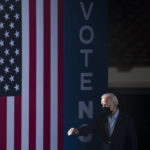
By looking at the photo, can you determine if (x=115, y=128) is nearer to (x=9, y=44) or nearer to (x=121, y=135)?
(x=121, y=135)

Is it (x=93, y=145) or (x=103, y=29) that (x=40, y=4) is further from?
(x=93, y=145)

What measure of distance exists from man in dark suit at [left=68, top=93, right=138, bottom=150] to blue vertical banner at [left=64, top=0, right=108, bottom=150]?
54 cm

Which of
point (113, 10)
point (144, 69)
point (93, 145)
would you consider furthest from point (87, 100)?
point (113, 10)

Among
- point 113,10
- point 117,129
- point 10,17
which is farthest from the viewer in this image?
point 113,10

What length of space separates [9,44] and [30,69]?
439 millimetres

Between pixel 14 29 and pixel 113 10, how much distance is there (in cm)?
146

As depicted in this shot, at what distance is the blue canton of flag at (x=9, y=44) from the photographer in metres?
4.28

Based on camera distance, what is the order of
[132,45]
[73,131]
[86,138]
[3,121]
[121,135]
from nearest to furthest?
[121,135] → [73,131] → [3,121] → [86,138] → [132,45]

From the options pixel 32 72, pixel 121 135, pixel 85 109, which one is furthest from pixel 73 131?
pixel 32 72

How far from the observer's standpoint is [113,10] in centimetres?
466

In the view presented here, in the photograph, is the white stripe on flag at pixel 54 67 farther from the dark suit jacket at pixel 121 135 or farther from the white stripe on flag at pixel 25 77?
the dark suit jacket at pixel 121 135

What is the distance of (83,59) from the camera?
4.34 meters

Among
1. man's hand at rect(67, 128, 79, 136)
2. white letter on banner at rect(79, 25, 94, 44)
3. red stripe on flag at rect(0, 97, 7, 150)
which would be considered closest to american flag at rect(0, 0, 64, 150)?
red stripe on flag at rect(0, 97, 7, 150)

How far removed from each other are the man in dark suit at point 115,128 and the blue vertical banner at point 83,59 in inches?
21.4
